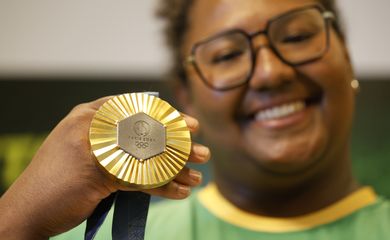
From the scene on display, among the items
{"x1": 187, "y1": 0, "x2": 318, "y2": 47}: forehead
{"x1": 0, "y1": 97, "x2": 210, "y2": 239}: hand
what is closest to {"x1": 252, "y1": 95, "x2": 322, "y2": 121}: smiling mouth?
{"x1": 187, "y1": 0, "x2": 318, "y2": 47}: forehead

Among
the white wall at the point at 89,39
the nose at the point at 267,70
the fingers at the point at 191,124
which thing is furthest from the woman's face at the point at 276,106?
the white wall at the point at 89,39

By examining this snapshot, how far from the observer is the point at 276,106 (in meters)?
0.60

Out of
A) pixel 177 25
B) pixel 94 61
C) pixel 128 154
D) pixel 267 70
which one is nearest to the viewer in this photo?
pixel 128 154

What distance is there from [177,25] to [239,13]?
159mm

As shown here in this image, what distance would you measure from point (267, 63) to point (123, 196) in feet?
0.90

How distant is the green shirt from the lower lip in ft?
0.42

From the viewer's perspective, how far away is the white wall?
3.29 ft

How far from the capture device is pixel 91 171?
0.35 meters

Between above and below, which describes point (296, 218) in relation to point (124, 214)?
below

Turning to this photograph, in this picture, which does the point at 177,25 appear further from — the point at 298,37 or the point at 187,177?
the point at 187,177

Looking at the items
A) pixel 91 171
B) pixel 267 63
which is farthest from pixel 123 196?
pixel 267 63

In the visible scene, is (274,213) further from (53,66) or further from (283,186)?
(53,66)

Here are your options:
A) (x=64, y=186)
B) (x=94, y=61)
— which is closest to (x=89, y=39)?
(x=94, y=61)

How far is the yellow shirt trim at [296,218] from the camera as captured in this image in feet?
2.01
